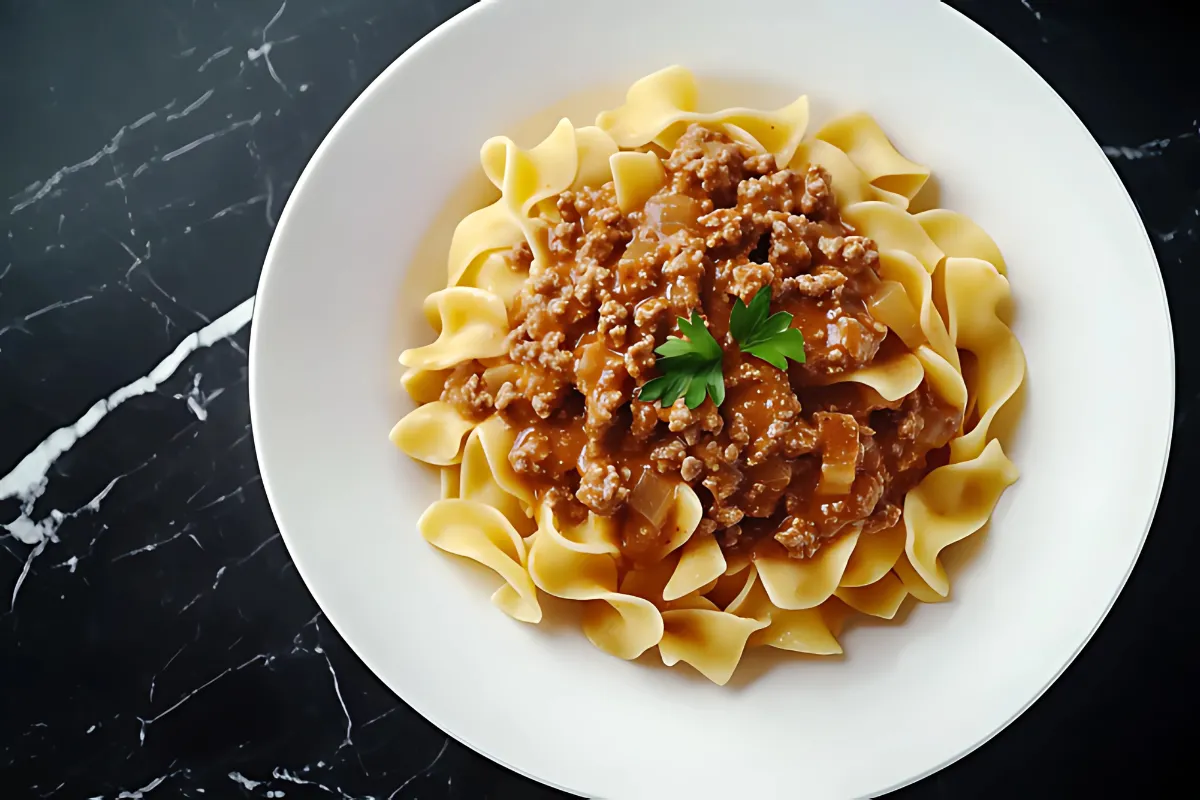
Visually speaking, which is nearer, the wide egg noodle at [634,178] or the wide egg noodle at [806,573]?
the wide egg noodle at [806,573]

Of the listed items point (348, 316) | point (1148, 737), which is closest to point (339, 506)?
point (348, 316)

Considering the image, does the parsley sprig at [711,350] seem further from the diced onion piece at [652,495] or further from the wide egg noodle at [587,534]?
the wide egg noodle at [587,534]

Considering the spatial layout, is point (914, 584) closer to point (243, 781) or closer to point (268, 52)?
point (243, 781)

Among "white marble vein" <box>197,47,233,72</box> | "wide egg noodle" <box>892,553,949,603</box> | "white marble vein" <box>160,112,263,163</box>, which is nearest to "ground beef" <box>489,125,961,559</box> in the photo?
"wide egg noodle" <box>892,553,949,603</box>

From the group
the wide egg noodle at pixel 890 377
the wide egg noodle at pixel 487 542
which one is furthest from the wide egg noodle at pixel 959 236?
the wide egg noodle at pixel 487 542

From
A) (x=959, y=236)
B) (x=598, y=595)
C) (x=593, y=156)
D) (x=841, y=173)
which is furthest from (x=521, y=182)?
(x=959, y=236)

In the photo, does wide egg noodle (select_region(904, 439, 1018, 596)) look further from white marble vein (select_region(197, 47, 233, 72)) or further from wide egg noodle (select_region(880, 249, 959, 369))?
white marble vein (select_region(197, 47, 233, 72))
